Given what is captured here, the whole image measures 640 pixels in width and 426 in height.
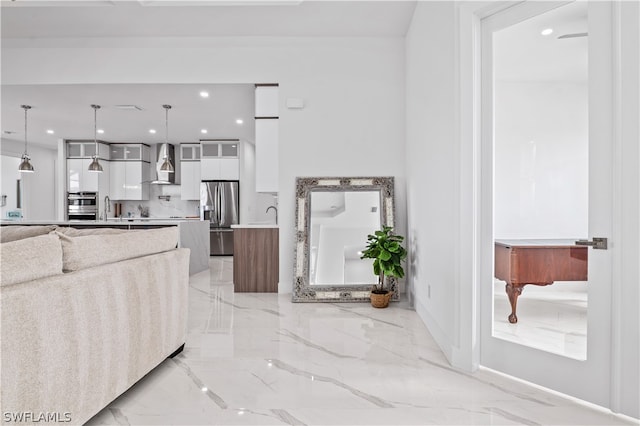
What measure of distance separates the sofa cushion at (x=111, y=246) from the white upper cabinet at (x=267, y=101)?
240 cm

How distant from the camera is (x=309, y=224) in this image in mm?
4312

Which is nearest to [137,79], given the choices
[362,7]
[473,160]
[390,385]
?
[362,7]

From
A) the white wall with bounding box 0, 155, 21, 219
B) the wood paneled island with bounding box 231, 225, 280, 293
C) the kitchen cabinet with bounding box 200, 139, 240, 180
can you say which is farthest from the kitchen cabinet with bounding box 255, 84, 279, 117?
the white wall with bounding box 0, 155, 21, 219

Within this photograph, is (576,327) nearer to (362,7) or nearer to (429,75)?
(429,75)

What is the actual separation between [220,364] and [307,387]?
671 mm

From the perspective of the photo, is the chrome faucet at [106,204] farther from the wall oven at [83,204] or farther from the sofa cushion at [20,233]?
the sofa cushion at [20,233]

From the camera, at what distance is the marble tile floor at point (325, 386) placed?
1.76 metres

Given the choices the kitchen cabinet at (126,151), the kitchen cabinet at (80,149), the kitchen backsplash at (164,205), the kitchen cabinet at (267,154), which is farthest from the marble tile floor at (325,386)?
the kitchen cabinet at (80,149)

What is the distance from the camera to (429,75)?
3.10 metres

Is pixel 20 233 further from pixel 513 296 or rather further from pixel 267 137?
pixel 513 296

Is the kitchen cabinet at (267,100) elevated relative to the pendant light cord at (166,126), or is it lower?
lower

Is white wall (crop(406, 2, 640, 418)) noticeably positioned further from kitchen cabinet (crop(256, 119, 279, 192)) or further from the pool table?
kitchen cabinet (crop(256, 119, 279, 192))

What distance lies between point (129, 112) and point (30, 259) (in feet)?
18.2

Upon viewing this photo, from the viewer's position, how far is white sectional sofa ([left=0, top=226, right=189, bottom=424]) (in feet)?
4.13
